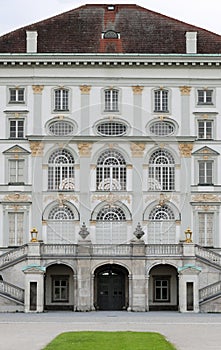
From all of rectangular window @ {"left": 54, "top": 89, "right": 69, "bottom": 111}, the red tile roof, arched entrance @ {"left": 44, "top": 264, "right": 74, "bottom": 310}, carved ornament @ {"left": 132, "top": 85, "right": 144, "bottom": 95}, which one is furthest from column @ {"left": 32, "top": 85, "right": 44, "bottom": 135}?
arched entrance @ {"left": 44, "top": 264, "right": 74, "bottom": 310}

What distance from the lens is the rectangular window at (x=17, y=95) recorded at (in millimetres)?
61281

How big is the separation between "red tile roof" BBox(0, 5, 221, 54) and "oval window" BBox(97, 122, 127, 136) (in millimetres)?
→ 4583

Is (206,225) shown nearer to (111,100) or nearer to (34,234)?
(111,100)

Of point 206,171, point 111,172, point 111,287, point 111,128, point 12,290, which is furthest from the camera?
point 111,128

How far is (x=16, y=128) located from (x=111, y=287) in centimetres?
1118

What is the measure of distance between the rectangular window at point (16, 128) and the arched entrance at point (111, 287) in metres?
9.55

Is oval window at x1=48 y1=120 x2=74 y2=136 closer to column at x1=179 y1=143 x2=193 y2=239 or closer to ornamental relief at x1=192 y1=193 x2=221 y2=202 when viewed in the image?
column at x1=179 y1=143 x2=193 y2=239

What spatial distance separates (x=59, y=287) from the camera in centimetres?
5938

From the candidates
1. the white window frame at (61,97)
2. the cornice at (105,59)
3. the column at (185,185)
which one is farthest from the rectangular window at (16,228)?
the column at (185,185)

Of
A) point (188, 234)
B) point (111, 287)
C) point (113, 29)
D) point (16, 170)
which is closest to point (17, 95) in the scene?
point (16, 170)

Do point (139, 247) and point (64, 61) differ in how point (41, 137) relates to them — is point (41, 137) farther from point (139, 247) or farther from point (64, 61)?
point (139, 247)

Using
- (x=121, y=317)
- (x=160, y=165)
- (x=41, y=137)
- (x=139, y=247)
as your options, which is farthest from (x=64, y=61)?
(x=121, y=317)

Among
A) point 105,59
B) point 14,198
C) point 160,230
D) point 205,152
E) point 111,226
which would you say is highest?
point 105,59

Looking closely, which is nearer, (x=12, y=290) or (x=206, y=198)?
(x=12, y=290)
